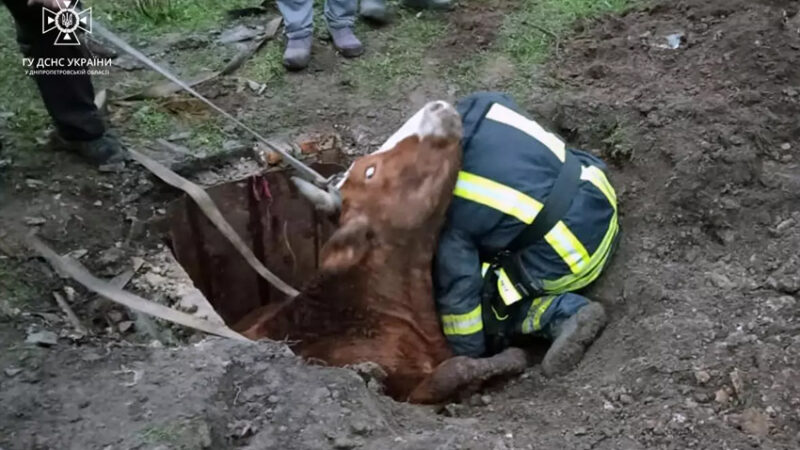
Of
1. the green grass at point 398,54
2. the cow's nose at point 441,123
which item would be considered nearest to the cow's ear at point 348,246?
the cow's nose at point 441,123

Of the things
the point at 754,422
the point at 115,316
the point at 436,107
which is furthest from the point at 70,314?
the point at 754,422

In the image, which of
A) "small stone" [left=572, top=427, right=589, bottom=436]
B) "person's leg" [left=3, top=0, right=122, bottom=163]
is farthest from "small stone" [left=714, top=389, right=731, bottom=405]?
"person's leg" [left=3, top=0, right=122, bottom=163]

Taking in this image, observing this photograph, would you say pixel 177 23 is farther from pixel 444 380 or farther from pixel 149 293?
pixel 444 380

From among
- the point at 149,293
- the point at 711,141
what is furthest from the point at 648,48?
the point at 149,293

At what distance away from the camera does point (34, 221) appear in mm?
3865

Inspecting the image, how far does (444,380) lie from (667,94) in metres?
1.80

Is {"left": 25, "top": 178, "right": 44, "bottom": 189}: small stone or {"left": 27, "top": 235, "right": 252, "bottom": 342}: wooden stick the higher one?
{"left": 25, "top": 178, "right": 44, "bottom": 189}: small stone

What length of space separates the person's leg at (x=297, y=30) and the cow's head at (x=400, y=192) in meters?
1.52

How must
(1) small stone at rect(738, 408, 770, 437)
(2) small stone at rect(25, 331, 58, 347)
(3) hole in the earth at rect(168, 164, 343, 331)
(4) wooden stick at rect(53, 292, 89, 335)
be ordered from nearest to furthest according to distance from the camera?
(1) small stone at rect(738, 408, 770, 437) < (2) small stone at rect(25, 331, 58, 347) < (4) wooden stick at rect(53, 292, 89, 335) < (3) hole in the earth at rect(168, 164, 343, 331)

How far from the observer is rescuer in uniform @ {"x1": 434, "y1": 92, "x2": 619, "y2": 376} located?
347cm

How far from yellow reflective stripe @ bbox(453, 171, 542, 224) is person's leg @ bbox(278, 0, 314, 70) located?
177 centimetres

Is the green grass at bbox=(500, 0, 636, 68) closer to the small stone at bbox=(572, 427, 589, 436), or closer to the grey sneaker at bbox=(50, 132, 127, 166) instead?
the grey sneaker at bbox=(50, 132, 127, 166)

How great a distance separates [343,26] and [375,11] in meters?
0.29

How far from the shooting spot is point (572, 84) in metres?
4.73
